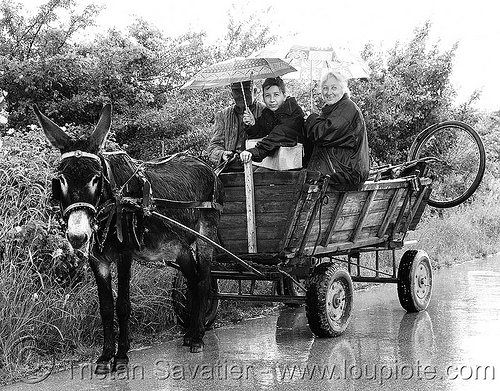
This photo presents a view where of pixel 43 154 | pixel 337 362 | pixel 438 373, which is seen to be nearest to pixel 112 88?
pixel 43 154

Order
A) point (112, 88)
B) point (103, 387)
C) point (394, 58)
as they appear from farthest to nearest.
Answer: point (394, 58), point (112, 88), point (103, 387)

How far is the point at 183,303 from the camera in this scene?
8250 mm

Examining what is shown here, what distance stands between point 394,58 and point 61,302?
10318 mm

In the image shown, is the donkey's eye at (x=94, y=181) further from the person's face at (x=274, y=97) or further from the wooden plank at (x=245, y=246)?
the person's face at (x=274, y=97)

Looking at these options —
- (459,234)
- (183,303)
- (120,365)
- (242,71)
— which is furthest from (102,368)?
(459,234)

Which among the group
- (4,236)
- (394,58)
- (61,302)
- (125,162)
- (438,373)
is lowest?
(438,373)

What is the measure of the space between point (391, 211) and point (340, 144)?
1541mm

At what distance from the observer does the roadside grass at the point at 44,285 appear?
275 inches

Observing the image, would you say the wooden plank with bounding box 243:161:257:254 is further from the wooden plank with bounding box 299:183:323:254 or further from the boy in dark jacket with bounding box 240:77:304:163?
the wooden plank with bounding box 299:183:323:254

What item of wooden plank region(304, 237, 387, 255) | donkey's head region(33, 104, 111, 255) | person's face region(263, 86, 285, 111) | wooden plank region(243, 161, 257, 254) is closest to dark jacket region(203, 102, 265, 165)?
person's face region(263, 86, 285, 111)

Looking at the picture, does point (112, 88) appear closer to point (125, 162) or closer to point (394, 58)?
point (125, 162)

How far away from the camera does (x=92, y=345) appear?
738 centimetres

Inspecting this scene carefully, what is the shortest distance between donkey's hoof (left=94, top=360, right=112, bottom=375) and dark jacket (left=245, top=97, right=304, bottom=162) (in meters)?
2.52

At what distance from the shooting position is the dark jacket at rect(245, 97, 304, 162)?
25.3 ft
